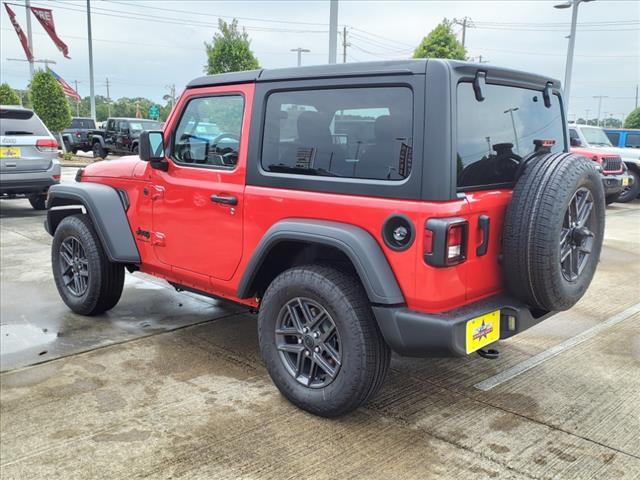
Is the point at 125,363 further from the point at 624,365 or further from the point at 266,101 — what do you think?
the point at 624,365

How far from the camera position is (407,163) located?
106 inches

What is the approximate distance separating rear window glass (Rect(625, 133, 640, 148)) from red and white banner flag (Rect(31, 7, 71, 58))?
21.4 metres

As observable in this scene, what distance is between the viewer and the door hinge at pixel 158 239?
4008 mm

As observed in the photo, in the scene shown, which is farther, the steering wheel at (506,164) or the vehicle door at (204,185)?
the vehicle door at (204,185)

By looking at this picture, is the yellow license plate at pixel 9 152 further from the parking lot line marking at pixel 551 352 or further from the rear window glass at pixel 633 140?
the rear window glass at pixel 633 140

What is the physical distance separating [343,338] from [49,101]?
21.5 m

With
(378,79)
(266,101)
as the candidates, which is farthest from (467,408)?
(266,101)

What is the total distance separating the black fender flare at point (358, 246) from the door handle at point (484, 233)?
18.2 inches

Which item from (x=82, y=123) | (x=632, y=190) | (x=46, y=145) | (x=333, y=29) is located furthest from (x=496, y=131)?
(x=82, y=123)

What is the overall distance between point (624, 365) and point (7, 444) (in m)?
3.77

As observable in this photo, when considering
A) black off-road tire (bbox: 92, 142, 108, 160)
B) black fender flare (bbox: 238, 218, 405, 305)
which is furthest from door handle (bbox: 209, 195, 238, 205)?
black off-road tire (bbox: 92, 142, 108, 160)

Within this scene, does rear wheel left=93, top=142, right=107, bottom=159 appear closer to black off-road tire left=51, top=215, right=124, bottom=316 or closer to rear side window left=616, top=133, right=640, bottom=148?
rear side window left=616, top=133, right=640, bottom=148

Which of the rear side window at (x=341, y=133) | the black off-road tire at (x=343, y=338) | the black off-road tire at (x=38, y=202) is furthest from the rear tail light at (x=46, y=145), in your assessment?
the black off-road tire at (x=343, y=338)

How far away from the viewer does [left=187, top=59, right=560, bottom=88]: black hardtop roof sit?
2699mm
